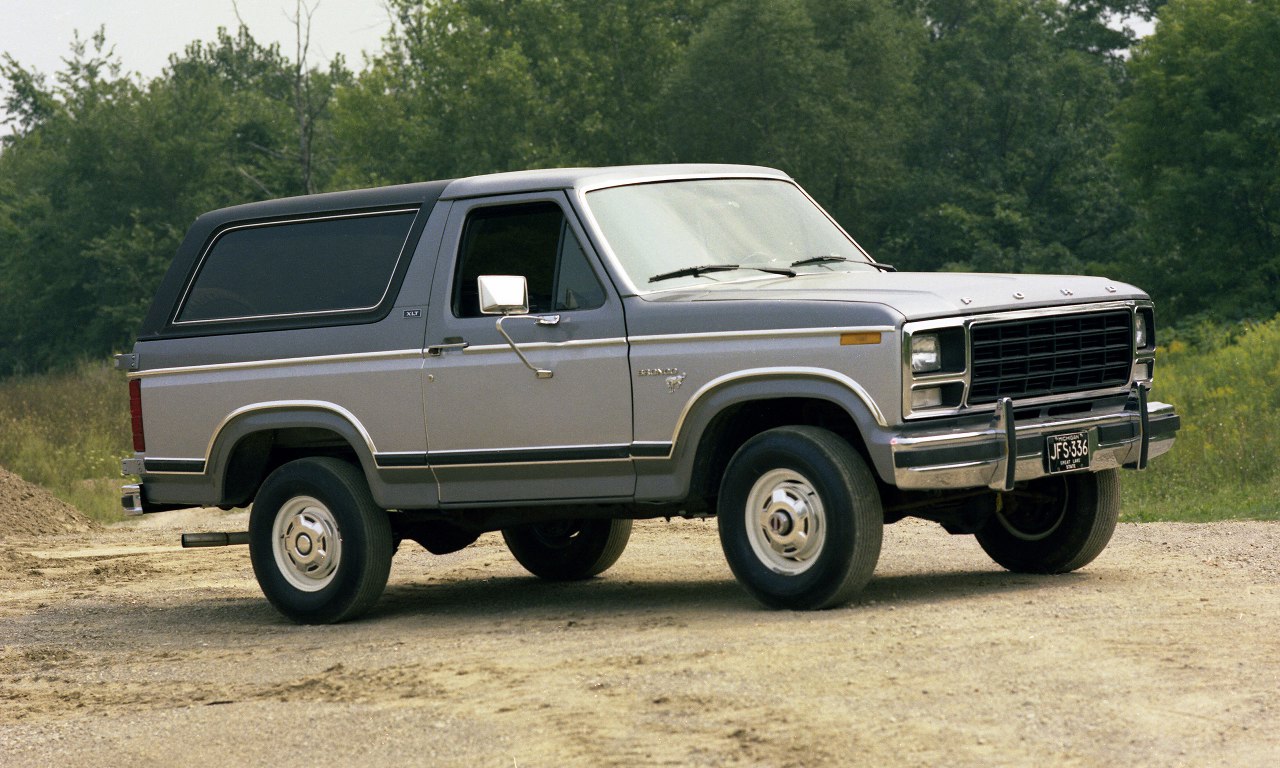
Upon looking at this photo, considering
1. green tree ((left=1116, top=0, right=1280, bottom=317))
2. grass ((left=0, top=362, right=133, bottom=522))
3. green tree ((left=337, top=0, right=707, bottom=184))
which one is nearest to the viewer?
grass ((left=0, top=362, right=133, bottom=522))

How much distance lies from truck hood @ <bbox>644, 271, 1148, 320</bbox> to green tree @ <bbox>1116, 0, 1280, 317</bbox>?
3491cm

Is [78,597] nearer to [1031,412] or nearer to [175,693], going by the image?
[175,693]

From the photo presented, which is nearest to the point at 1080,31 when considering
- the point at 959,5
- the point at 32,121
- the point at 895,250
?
the point at 959,5

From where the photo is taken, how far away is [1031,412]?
803 cm

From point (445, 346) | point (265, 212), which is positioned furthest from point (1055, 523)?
point (265, 212)

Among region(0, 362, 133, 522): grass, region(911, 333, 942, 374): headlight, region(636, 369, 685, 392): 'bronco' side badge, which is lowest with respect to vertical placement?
region(0, 362, 133, 522): grass

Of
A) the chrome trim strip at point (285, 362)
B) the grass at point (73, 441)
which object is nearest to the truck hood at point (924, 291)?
the chrome trim strip at point (285, 362)

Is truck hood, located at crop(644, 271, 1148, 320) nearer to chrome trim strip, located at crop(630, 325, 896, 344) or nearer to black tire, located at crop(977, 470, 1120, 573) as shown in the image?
chrome trim strip, located at crop(630, 325, 896, 344)

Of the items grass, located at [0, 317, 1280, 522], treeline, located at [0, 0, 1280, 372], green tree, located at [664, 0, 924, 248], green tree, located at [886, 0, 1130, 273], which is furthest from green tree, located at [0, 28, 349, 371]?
grass, located at [0, 317, 1280, 522]

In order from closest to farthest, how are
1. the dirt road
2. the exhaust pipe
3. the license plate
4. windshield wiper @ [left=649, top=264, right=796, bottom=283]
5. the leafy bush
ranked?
1. the dirt road
2. the license plate
3. windshield wiper @ [left=649, top=264, right=796, bottom=283]
4. the exhaust pipe
5. the leafy bush

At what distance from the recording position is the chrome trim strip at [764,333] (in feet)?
24.6

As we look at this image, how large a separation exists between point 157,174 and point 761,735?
6102cm

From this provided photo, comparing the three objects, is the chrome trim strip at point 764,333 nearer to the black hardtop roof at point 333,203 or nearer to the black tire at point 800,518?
the black tire at point 800,518

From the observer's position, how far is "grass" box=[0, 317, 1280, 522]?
1446cm
